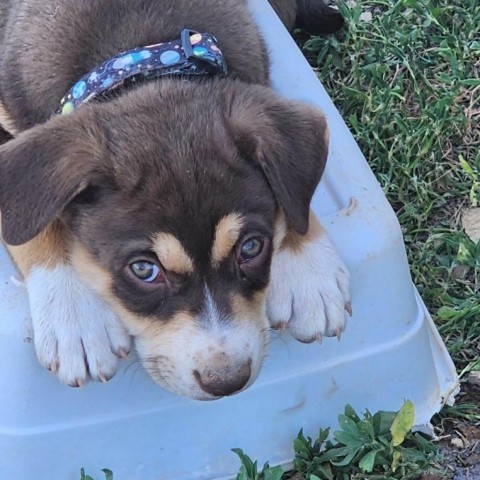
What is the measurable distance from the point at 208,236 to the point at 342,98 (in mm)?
1857

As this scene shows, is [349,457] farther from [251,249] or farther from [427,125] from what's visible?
[427,125]

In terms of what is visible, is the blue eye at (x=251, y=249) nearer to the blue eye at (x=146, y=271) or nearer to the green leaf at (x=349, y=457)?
the blue eye at (x=146, y=271)

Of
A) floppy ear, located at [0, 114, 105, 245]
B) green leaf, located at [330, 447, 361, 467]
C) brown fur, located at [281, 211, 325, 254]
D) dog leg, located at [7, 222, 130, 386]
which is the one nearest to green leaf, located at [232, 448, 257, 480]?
green leaf, located at [330, 447, 361, 467]

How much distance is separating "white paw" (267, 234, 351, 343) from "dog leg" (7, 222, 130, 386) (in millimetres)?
482

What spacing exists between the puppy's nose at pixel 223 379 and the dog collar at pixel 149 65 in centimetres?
90

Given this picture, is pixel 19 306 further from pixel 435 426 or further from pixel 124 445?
pixel 435 426

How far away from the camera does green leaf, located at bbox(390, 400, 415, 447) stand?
3055mm

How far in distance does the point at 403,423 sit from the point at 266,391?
1.40 ft

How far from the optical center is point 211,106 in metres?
2.88

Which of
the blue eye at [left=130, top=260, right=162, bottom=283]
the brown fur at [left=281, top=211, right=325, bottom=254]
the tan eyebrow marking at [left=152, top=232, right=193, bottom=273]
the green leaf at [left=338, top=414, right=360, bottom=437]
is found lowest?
the green leaf at [left=338, top=414, right=360, bottom=437]

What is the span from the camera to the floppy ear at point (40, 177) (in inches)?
102

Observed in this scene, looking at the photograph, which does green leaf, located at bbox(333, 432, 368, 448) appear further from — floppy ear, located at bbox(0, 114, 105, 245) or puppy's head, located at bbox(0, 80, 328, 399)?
floppy ear, located at bbox(0, 114, 105, 245)

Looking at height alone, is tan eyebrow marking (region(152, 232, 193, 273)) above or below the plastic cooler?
above

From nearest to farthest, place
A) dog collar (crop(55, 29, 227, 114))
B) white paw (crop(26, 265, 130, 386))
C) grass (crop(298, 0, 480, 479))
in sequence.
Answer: white paw (crop(26, 265, 130, 386))
dog collar (crop(55, 29, 227, 114))
grass (crop(298, 0, 480, 479))
